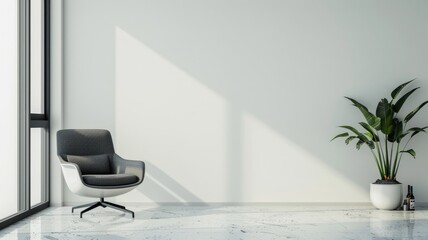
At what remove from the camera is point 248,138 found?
691 cm

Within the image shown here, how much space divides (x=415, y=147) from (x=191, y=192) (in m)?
2.58

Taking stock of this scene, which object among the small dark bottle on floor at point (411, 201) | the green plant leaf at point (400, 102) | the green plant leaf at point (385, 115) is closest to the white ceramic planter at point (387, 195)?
the small dark bottle on floor at point (411, 201)

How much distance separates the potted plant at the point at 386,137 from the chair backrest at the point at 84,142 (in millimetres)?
2495

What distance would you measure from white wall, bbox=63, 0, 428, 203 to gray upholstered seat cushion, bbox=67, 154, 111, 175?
1.57ft

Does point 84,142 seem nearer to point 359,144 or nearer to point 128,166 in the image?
point 128,166

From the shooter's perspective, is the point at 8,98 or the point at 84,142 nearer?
the point at 8,98

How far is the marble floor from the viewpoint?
200 inches

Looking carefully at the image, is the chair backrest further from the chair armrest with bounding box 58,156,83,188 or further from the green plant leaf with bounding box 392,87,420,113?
the green plant leaf with bounding box 392,87,420,113

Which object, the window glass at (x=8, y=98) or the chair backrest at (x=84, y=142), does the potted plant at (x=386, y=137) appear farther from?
the window glass at (x=8, y=98)

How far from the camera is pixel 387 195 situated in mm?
6457

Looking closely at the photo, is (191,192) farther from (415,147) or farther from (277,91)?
(415,147)

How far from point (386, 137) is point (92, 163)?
3.14m

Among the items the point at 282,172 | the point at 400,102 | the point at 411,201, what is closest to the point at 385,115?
the point at 400,102

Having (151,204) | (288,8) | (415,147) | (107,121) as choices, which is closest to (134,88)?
(107,121)
